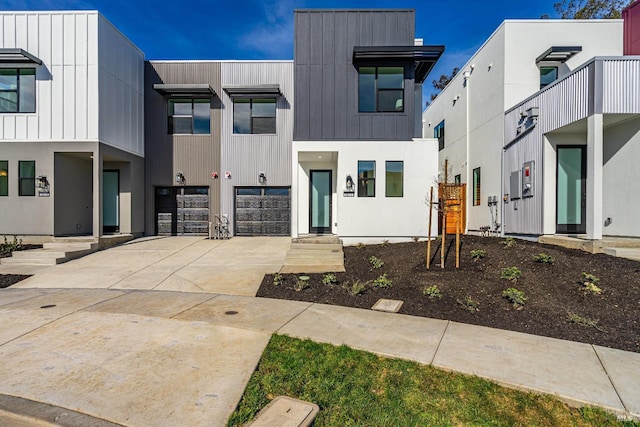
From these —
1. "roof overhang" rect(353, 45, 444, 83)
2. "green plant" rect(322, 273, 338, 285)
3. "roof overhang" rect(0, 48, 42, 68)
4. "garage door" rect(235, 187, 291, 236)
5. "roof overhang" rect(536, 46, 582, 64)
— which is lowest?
"green plant" rect(322, 273, 338, 285)

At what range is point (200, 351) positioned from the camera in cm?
381

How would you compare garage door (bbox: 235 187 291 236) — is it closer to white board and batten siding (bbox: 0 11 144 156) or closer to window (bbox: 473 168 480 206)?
white board and batten siding (bbox: 0 11 144 156)

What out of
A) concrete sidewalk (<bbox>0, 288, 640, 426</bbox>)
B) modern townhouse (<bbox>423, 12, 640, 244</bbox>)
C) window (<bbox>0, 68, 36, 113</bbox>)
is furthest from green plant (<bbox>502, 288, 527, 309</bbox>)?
window (<bbox>0, 68, 36, 113</bbox>)

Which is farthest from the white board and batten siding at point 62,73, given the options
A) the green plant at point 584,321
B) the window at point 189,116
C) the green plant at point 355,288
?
the green plant at point 584,321

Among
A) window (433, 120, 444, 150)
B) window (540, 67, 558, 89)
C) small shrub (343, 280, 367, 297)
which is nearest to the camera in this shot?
small shrub (343, 280, 367, 297)

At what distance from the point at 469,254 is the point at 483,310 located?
9.09ft

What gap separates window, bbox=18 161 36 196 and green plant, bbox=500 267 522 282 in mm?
13593

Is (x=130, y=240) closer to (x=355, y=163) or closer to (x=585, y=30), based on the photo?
(x=355, y=163)

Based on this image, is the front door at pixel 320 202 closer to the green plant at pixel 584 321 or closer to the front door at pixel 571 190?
the front door at pixel 571 190

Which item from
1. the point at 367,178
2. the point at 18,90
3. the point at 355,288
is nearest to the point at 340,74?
the point at 367,178

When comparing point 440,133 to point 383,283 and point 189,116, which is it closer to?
point 189,116

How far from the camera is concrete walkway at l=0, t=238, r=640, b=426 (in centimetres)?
296

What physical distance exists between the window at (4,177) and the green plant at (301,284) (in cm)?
1071

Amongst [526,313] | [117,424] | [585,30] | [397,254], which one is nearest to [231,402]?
[117,424]
